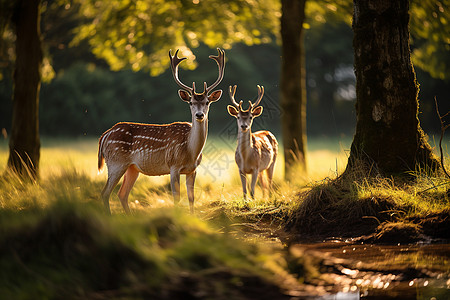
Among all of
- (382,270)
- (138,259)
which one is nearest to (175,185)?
(138,259)

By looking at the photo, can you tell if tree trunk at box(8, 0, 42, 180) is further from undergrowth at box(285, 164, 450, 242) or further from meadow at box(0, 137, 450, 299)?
undergrowth at box(285, 164, 450, 242)

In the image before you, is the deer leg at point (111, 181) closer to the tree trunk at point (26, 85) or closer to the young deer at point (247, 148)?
the young deer at point (247, 148)

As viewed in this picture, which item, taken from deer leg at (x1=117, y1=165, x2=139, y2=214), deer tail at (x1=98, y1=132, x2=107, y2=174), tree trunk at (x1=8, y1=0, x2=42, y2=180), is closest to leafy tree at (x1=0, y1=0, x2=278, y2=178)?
tree trunk at (x1=8, y1=0, x2=42, y2=180)

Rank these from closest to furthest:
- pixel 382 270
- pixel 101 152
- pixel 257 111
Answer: pixel 382 270 → pixel 101 152 → pixel 257 111

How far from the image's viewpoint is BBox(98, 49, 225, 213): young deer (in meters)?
7.13

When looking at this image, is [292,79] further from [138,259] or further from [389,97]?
[138,259]

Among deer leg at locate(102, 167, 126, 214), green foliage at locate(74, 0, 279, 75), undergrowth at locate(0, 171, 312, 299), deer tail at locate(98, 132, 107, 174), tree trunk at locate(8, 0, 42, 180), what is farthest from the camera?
green foliage at locate(74, 0, 279, 75)

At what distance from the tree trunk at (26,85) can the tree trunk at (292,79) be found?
14.8 ft

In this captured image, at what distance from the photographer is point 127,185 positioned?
7.70 metres

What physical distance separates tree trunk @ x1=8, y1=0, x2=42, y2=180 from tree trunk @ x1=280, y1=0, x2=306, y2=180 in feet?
14.8

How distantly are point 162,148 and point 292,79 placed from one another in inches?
147

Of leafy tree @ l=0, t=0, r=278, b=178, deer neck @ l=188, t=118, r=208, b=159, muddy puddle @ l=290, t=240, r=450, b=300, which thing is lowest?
muddy puddle @ l=290, t=240, r=450, b=300

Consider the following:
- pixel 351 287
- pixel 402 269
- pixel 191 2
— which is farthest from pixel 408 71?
pixel 191 2

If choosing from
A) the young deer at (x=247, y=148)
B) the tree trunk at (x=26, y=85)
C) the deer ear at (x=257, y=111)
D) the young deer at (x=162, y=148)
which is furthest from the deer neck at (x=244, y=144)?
the tree trunk at (x=26, y=85)
